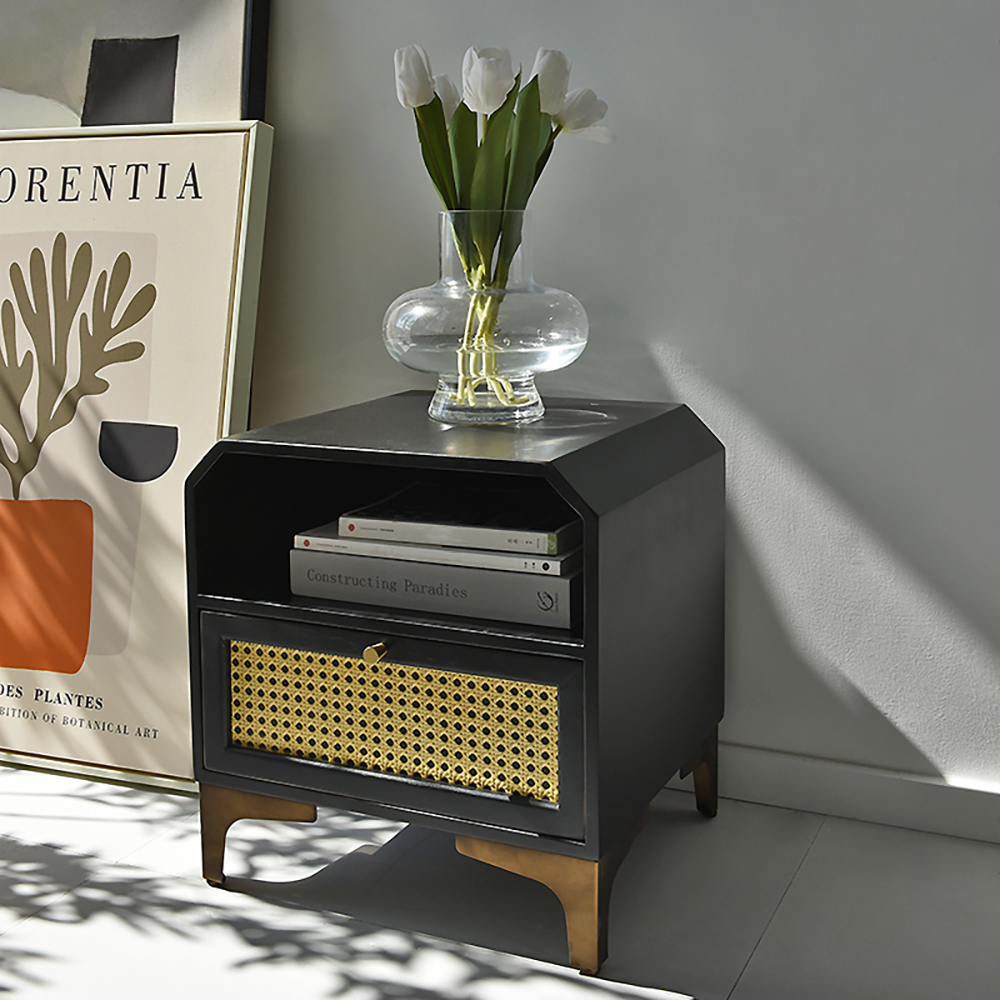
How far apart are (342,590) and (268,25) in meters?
1.09

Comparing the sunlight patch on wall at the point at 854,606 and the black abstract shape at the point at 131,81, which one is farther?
the black abstract shape at the point at 131,81

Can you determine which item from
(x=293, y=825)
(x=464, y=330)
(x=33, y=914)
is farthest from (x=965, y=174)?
(x=33, y=914)

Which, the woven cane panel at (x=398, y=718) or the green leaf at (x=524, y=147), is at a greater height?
the green leaf at (x=524, y=147)

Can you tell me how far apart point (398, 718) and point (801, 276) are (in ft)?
3.05

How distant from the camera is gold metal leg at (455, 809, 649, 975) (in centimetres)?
152

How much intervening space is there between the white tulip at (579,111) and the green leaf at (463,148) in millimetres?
120

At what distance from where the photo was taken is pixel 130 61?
217 centimetres

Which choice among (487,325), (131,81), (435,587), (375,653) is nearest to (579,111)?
(487,325)

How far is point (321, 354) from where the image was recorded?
2.21m

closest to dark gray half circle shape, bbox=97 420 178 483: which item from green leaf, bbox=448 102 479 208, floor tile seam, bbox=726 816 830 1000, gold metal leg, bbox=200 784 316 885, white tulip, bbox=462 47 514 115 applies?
gold metal leg, bbox=200 784 316 885

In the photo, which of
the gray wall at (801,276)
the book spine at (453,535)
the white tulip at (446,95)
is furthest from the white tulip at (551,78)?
the book spine at (453,535)

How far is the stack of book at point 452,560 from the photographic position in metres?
1.54

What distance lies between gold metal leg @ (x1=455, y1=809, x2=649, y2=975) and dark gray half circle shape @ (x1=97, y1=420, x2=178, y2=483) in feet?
3.16

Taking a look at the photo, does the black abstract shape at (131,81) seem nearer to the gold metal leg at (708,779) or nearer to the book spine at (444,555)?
the book spine at (444,555)
